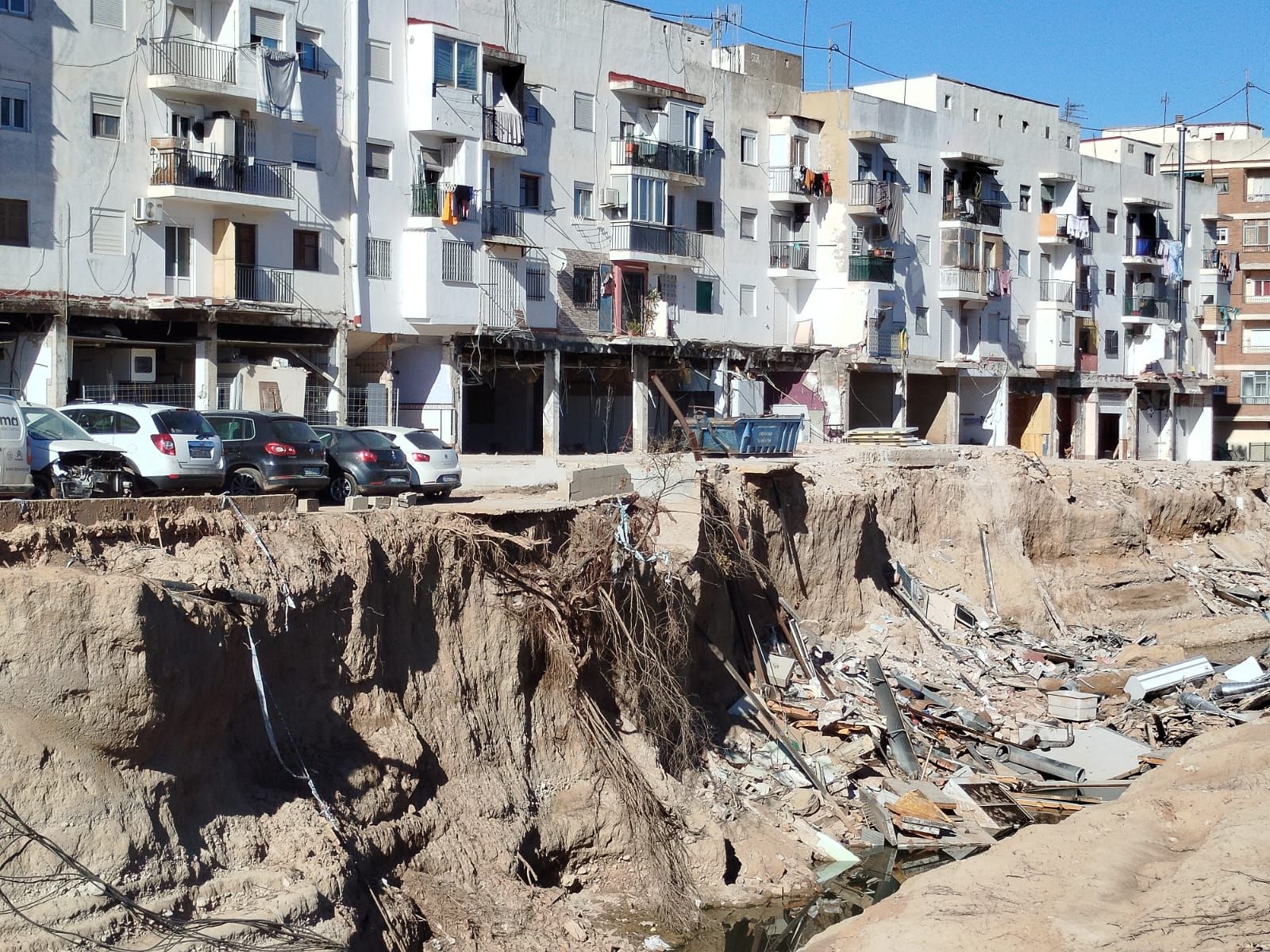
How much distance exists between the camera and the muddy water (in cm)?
1866

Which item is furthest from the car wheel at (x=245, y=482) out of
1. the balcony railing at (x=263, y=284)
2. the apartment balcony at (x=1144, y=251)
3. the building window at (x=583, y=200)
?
the apartment balcony at (x=1144, y=251)

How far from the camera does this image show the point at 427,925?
631 inches

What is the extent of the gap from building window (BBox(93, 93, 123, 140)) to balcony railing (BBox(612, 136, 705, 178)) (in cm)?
1591

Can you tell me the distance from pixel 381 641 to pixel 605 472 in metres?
6.16

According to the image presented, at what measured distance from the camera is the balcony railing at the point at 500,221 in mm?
40438

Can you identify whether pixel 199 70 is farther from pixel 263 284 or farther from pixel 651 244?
pixel 651 244

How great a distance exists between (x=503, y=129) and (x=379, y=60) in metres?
4.04

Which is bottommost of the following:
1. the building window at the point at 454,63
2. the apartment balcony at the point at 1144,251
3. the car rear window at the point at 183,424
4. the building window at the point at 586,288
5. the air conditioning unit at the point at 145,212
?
the car rear window at the point at 183,424

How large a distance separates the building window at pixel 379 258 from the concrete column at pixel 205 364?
17.1ft

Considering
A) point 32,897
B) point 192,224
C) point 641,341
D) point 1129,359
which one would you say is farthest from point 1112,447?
point 32,897

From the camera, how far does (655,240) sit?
1777 inches

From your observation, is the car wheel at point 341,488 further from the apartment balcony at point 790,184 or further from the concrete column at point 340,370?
the apartment balcony at point 790,184

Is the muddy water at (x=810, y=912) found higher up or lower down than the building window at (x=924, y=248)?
lower down

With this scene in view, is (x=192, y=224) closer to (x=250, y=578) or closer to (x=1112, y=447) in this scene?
(x=250, y=578)
